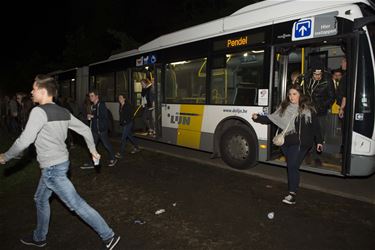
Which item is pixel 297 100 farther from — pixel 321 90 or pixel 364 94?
pixel 321 90

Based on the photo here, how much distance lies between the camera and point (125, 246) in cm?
384

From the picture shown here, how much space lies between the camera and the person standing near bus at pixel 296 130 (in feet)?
16.4

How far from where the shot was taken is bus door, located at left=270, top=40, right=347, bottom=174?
635 centimetres

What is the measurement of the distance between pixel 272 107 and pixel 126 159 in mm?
4186

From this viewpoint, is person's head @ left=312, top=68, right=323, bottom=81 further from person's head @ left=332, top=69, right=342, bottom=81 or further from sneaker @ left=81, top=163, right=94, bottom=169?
sneaker @ left=81, top=163, right=94, bottom=169

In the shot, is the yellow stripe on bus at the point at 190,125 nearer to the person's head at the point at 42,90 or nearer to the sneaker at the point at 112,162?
the sneaker at the point at 112,162

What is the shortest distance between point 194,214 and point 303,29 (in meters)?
3.73

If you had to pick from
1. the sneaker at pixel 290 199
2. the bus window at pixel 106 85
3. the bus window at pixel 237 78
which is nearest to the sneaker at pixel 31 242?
the sneaker at pixel 290 199

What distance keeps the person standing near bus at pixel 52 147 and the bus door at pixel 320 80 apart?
13.1 feet

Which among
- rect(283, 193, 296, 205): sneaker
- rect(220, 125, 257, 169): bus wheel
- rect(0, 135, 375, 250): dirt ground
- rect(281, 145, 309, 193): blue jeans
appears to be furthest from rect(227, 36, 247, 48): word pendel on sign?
rect(283, 193, 296, 205): sneaker

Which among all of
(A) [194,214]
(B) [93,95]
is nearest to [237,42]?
(B) [93,95]

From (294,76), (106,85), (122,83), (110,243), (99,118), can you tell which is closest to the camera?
(110,243)

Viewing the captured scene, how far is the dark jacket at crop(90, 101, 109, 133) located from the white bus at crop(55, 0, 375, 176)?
1998mm

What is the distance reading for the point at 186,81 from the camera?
8422 millimetres
